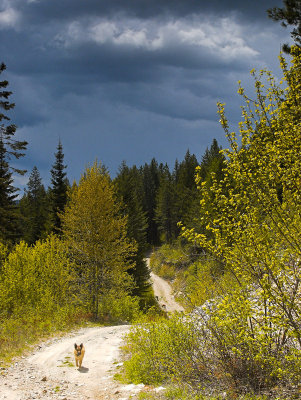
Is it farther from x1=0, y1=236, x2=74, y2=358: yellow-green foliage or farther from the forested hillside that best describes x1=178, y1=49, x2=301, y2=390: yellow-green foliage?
x1=0, y1=236, x2=74, y2=358: yellow-green foliage

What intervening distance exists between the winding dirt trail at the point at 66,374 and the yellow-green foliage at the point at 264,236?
10.9 feet

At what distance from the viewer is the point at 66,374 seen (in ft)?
32.7

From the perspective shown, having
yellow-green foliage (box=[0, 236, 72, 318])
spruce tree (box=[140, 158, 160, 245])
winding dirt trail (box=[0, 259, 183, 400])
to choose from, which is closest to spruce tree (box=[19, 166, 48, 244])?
yellow-green foliage (box=[0, 236, 72, 318])

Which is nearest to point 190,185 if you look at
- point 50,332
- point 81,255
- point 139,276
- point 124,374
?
point 139,276

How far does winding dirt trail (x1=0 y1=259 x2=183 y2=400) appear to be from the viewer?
→ 26.8ft

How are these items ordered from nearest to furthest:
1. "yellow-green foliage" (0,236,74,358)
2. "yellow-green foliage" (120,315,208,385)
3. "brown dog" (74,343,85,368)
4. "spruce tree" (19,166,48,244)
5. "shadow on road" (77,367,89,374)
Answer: "yellow-green foliage" (120,315,208,385) → "shadow on road" (77,367,89,374) → "brown dog" (74,343,85,368) → "yellow-green foliage" (0,236,74,358) → "spruce tree" (19,166,48,244)

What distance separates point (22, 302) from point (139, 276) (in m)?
14.6

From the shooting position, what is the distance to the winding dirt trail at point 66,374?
26.8 feet

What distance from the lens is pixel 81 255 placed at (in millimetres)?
21922

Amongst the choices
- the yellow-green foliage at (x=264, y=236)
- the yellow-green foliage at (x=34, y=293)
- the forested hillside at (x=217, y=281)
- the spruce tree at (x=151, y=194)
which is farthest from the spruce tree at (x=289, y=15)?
the spruce tree at (x=151, y=194)

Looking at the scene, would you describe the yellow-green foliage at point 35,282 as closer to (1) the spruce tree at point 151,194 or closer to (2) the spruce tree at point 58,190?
(2) the spruce tree at point 58,190

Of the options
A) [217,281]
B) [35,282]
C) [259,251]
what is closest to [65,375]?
[217,281]

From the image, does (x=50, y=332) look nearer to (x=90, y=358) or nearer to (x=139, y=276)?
(x=90, y=358)

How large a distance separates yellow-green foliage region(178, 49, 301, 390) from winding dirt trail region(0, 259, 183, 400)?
10.9 feet
